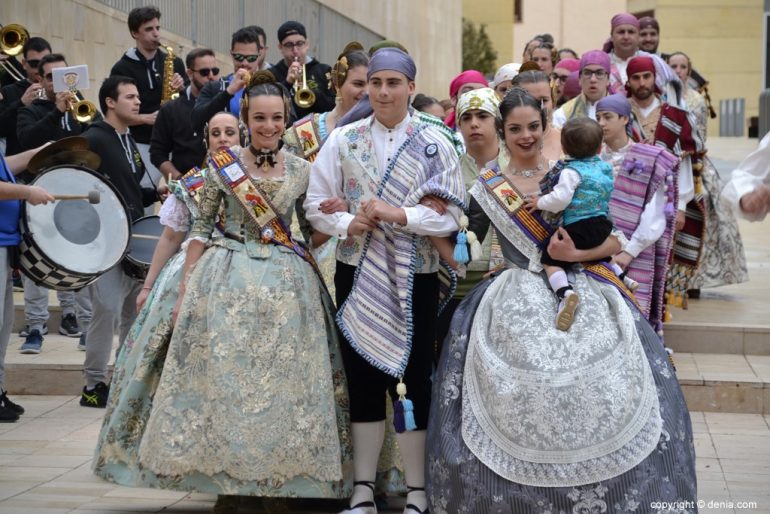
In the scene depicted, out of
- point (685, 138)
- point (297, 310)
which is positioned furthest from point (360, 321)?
point (685, 138)

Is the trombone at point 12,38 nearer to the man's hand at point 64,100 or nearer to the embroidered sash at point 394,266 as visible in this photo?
the man's hand at point 64,100

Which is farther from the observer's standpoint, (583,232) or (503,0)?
(503,0)

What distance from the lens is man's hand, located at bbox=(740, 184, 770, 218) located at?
5.07 meters

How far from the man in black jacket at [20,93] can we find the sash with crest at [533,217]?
518 centimetres

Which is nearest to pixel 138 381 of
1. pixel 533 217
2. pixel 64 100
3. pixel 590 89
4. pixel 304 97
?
pixel 533 217

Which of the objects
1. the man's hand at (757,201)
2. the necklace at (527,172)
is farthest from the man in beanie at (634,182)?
the man's hand at (757,201)

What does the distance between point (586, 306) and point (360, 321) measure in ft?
3.14

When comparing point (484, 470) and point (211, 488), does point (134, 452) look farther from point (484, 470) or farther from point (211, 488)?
point (484, 470)

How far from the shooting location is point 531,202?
591 cm

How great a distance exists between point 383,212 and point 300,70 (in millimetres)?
3396

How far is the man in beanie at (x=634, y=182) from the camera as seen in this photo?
8016 millimetres

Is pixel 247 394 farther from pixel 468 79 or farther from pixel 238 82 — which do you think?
pixel 468 79

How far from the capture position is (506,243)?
5988 millimetres

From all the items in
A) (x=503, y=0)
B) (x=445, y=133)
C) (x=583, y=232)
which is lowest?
(x=583, y=232)
